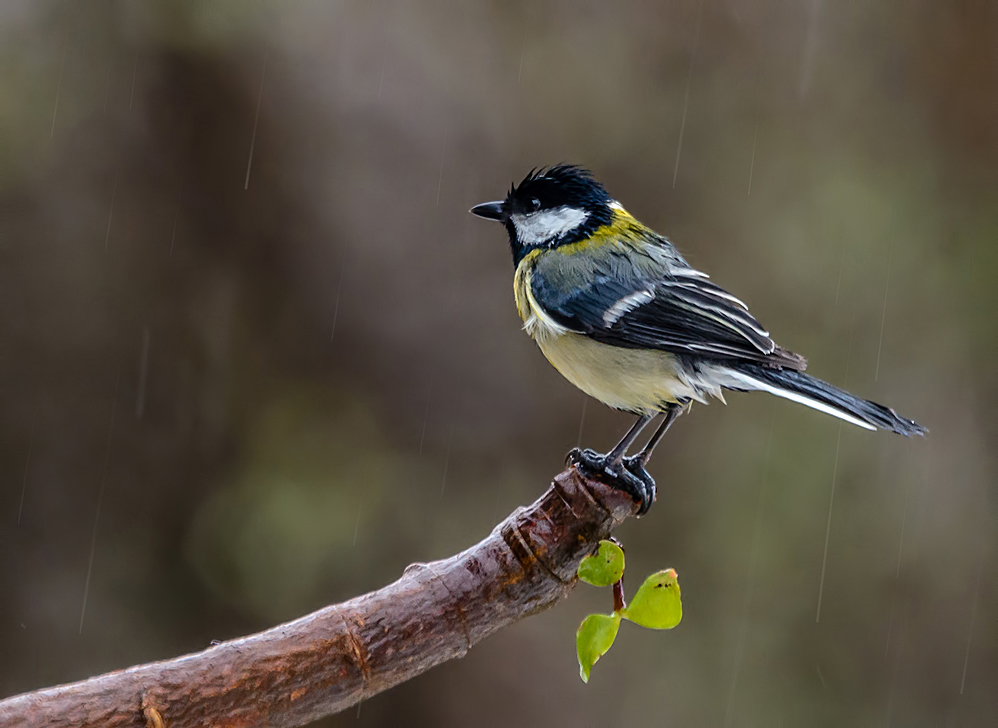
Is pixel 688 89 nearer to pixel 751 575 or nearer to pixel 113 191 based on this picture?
pixel 751 575

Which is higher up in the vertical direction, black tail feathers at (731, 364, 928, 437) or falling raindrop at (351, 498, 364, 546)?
black tail feathers at (731, 364, 928, 437)

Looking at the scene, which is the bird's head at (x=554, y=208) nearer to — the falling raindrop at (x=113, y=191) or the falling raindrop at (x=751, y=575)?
the falling raindrop at (x=113, y=191)

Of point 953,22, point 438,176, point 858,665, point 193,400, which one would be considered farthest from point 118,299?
point 953,22

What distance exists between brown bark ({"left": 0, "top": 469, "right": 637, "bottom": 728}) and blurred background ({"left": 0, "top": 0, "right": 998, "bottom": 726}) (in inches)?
93.7

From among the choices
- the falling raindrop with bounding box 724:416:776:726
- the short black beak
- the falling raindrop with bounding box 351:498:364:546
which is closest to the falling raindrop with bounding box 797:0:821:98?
the falling raindrop with bounding box 724:416:776:726

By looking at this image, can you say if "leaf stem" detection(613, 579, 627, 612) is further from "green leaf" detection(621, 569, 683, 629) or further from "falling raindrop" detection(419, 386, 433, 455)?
"falling raindrop" detection(419, 386, 433, 455)

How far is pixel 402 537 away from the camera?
4.17m

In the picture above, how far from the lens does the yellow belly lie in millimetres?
2205

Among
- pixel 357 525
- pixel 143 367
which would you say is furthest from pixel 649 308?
pixel 143 367

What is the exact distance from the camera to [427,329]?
4.13m

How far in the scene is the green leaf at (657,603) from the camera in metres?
1.62

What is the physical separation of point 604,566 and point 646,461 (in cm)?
52

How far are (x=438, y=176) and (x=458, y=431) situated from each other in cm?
117

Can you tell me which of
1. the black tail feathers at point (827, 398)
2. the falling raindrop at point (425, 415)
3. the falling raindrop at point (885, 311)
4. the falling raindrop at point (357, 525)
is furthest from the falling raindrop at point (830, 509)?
the black tail feathers at point (827, 398)
